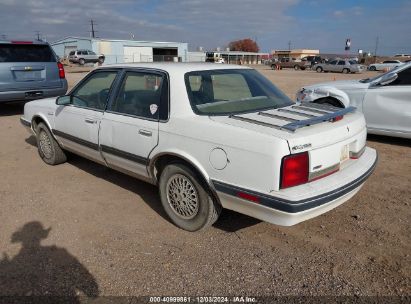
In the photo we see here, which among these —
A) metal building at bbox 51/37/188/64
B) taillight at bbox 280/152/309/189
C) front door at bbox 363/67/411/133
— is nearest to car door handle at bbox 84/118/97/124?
taillight at bbox 280/152/309/189

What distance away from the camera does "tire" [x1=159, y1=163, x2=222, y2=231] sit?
3.51 metres

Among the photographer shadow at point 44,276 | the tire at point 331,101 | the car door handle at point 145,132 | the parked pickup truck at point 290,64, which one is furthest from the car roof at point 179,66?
the parked pickup truck at point 290,64

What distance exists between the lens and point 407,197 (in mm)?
4602

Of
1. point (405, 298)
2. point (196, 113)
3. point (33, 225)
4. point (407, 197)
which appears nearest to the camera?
point (405, 298)

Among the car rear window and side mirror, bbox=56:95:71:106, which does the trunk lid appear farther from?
the car rear window

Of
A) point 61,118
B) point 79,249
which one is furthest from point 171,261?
point 61,118

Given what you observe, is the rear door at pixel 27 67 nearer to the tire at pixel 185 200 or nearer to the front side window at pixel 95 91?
the front side window at pixel 95 91

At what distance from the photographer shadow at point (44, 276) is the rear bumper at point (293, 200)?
51.1 inches

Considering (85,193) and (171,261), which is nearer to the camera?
(171,261)

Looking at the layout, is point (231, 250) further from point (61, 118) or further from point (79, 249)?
point (61, 118)

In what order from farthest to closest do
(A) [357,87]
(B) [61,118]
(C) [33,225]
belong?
(A) [357,87] < (B) [61,118] < (C) [33,225]

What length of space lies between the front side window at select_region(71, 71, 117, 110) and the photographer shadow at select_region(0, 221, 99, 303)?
1.80m

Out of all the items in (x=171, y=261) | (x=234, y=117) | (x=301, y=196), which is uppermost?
(x=234, y=117)

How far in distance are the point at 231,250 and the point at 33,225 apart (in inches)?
81.9
